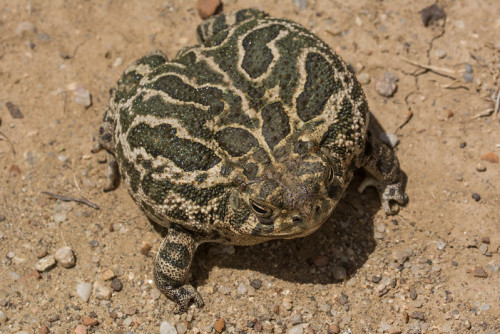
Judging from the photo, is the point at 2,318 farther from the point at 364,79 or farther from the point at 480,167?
the point at 480,167

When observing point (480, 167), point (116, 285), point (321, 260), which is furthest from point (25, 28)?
point (480, 167)

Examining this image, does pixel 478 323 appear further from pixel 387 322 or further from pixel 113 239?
pixel 113 239

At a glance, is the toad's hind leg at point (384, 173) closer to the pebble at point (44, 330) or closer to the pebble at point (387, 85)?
the pebble at point (387, 85)

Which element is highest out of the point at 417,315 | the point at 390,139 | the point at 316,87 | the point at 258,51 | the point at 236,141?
the point at 258,51

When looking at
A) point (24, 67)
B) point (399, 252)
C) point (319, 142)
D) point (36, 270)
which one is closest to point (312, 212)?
point (319, 142)

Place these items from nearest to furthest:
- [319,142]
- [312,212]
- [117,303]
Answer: [312,212], [319,142], [117,303]

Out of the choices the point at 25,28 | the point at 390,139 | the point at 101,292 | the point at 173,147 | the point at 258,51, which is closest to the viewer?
the point at 173,147

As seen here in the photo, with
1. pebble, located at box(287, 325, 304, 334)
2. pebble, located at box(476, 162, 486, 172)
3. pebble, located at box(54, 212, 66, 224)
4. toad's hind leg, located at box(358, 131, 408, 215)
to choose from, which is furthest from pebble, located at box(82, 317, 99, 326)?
pebble, located at box(476, 162, 486, 172)
